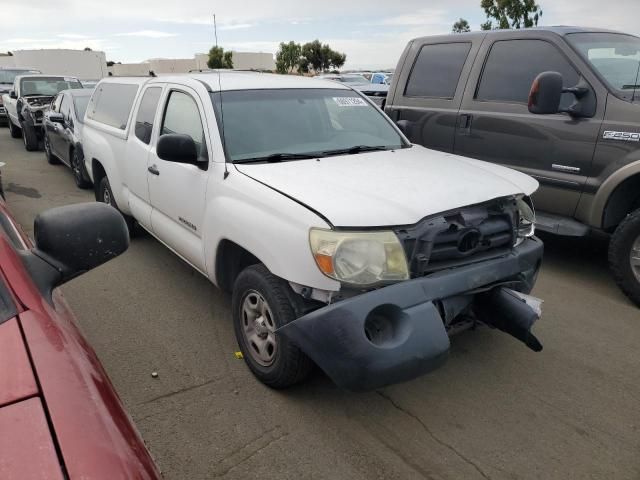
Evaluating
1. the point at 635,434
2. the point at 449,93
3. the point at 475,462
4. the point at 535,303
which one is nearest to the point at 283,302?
the point at 475,462

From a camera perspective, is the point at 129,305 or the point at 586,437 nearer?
the point at 586,437

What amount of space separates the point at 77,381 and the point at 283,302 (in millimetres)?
1516

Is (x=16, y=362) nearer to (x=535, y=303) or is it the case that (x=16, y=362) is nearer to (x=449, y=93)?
(x=535, y=303)

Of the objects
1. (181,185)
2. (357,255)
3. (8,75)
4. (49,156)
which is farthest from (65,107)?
(8,75)

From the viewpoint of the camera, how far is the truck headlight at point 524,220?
124 inches

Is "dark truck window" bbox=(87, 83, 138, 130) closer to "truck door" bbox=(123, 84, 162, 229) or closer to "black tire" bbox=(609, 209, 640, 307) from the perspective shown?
"truck door" bbox=(123, 84, 162, 229)

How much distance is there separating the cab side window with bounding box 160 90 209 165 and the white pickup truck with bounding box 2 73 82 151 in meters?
8.58

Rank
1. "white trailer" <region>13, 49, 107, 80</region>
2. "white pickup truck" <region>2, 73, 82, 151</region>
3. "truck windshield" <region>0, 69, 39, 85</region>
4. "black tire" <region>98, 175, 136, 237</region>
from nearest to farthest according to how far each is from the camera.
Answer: "black tire" <region>98, 175, 136, 237</region> < "white pickup truck" <region>2, 73, 82, 151</region> < "truck windshield" <region>0, 69, 39, 85</region> < "white trailer" <region>13, 49, 107, 80</region>

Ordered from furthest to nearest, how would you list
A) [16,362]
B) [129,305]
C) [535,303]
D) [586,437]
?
[129,305] < [535,303] < [586,437] < [16,362]

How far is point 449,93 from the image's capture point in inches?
212

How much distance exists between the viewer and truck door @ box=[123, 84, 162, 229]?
438 cm

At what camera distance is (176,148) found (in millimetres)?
3229

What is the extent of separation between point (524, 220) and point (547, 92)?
5.11ft

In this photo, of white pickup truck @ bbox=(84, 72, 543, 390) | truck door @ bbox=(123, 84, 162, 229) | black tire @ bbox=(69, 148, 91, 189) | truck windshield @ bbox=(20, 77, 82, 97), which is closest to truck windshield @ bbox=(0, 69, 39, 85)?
truck windshield @ bbox=(20, 77, 82, 97)
